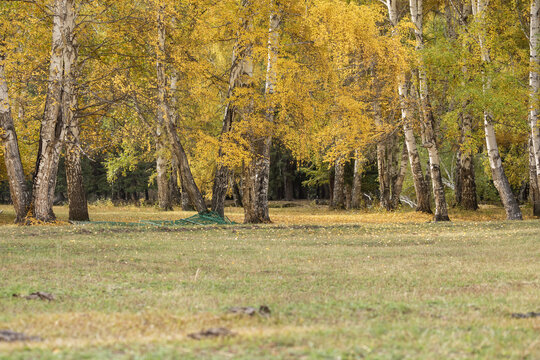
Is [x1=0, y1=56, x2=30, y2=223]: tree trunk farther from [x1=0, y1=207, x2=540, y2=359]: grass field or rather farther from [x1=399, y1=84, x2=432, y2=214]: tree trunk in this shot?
[x1=399, y1=84, x2=432, y2=214]: tree trunk

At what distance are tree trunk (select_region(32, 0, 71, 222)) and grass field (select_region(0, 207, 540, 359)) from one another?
540cm

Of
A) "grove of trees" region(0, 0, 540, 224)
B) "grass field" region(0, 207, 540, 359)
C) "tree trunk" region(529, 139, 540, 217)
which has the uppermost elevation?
"grove of trees" region(0, 0, 540, 224)

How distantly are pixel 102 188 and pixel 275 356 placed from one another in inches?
2446

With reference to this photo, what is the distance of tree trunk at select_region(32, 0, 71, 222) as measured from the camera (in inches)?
744

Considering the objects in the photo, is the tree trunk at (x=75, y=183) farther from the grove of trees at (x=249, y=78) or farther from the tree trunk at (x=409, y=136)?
the tree trunk at (x=409, y=136)

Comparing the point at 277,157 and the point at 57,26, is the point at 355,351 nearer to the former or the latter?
the point at 57,26

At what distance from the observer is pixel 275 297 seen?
6801mm

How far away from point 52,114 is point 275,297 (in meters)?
14.2

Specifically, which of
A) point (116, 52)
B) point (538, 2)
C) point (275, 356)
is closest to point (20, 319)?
point (275, 356)

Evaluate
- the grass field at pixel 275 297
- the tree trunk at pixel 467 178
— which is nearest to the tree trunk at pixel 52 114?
the grass field at pixel 275 297

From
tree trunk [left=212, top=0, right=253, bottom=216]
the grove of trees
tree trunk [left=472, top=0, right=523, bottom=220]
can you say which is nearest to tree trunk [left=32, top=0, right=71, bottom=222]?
the grove of trees

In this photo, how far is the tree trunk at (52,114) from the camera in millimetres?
18906

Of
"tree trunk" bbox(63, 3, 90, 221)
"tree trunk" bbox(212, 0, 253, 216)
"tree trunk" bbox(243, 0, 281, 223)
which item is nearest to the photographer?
"tree trunk" bbox(63, 3, 90, 221)

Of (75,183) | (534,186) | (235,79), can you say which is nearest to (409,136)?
(534,186)
